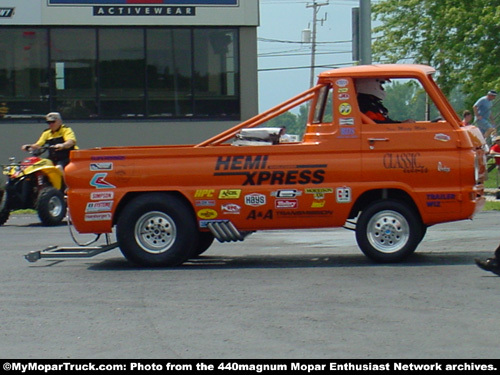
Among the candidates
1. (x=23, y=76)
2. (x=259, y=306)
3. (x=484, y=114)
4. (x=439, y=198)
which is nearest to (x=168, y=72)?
(x=23, y=76)

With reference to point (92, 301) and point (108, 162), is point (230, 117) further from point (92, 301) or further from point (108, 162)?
point (92, 301)

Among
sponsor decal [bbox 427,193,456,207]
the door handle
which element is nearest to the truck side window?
the door handle

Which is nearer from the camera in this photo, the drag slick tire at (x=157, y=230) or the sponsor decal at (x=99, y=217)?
the drag slick tire at (x=157, y=230)

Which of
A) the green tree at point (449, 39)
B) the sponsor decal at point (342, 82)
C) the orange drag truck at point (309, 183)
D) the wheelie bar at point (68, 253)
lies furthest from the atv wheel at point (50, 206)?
the green tree at point (449, 39)

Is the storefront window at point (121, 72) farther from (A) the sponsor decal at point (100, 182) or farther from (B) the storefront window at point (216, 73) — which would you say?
(A) the sponsor decal at point (100, 182)

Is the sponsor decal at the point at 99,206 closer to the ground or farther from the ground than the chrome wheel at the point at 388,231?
farther from the ground

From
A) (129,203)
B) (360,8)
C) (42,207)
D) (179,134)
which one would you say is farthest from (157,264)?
(179,134)

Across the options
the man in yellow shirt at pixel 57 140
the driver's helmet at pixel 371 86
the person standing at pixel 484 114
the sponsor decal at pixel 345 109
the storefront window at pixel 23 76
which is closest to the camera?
the sponsor decal at pixel 345 109

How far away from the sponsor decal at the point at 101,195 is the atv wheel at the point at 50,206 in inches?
229

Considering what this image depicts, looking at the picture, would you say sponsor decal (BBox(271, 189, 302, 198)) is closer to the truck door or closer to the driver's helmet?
A: the truck door

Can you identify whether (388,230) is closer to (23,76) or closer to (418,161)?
(418,161)

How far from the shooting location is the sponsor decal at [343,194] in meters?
10.5

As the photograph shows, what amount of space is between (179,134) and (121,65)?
252 cm
